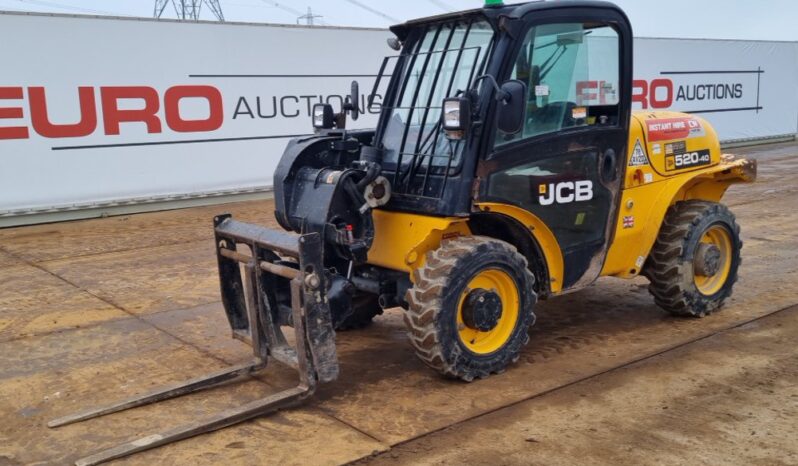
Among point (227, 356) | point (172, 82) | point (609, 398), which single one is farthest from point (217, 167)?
point (609, 398)

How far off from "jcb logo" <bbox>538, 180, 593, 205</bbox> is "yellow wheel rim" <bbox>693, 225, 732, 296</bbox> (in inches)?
54.1

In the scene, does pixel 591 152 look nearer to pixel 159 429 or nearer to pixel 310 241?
pixel 310 241

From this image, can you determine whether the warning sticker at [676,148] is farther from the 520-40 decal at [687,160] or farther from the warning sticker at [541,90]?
the warning sticker at [541,90]

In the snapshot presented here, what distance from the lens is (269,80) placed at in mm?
13117

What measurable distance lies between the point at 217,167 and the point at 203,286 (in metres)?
5.56

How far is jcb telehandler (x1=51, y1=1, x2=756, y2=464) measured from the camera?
4496 millimetres

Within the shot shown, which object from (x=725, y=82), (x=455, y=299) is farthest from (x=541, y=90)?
(x=725, y=82)

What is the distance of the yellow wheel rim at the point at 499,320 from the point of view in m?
4.73

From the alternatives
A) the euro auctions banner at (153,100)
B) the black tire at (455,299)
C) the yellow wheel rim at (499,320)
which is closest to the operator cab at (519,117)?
the black tire at (455,299)

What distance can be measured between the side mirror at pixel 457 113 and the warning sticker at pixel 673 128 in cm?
188

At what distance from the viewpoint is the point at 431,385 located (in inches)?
188

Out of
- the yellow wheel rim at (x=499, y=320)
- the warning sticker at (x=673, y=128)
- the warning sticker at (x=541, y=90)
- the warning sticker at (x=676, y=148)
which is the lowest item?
the yellow wheel rim at (x=499, y=320)

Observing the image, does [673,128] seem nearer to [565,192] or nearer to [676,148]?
[676,148]

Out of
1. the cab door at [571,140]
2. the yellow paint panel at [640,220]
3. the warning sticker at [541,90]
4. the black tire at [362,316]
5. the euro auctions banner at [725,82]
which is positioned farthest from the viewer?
the euro auctions banner at [725,82]
